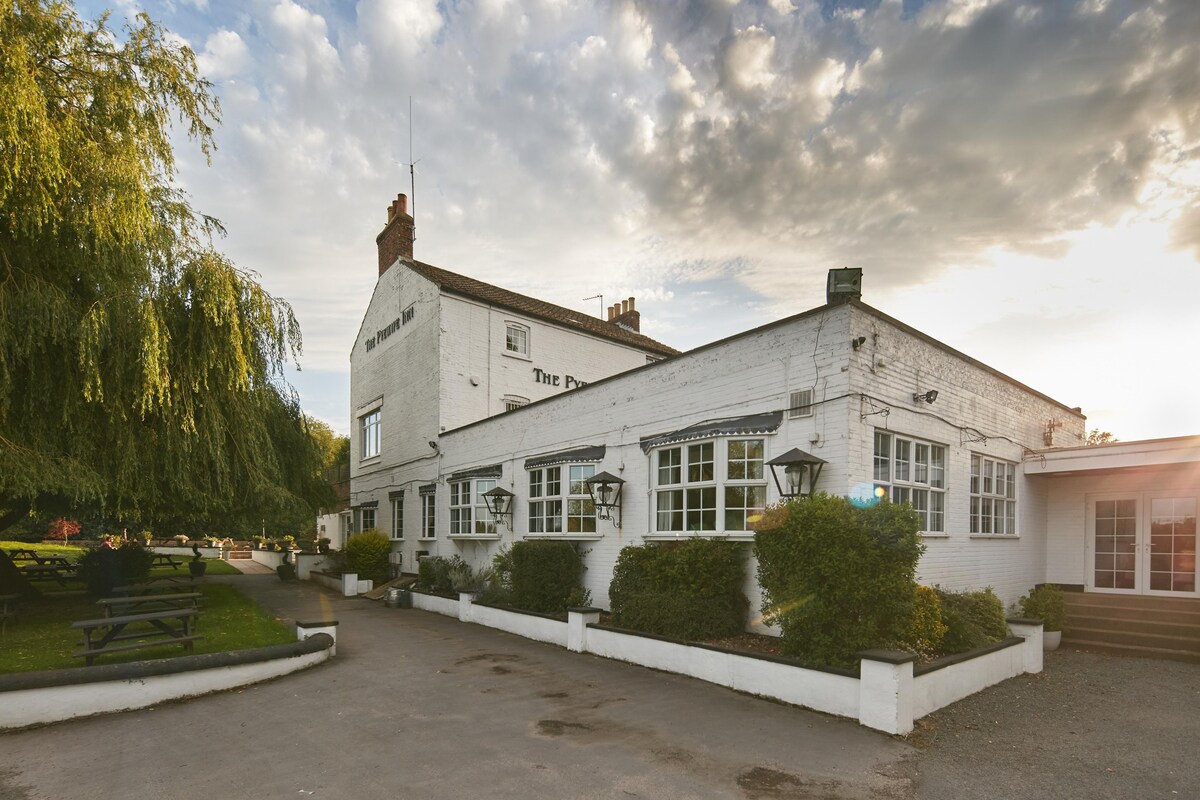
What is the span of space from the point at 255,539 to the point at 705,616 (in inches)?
1530

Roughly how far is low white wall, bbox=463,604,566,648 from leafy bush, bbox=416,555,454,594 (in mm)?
3827

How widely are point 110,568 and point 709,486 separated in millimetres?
9846

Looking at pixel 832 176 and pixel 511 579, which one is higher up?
pixel 832 176

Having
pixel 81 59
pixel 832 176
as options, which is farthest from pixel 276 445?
pixel 832 176

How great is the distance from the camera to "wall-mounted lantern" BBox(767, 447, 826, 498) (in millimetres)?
8703

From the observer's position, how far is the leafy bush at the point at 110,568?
10.2 metres

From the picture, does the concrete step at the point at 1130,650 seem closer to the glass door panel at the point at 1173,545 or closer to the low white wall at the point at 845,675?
the glass door panel at the point at 1173,545

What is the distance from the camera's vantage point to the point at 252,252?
13.0 metres

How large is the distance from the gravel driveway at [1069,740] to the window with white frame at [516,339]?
53.8 ft

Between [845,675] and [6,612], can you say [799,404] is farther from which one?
[6,612]

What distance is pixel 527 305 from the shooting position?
892 inches

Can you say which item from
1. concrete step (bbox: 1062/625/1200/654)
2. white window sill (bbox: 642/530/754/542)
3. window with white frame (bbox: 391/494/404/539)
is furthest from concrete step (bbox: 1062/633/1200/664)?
window with white frame (bbox: 391/494/404/539)

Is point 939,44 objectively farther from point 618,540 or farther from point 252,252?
point 252,252

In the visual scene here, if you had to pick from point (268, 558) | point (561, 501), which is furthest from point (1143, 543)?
point (268, 558)
